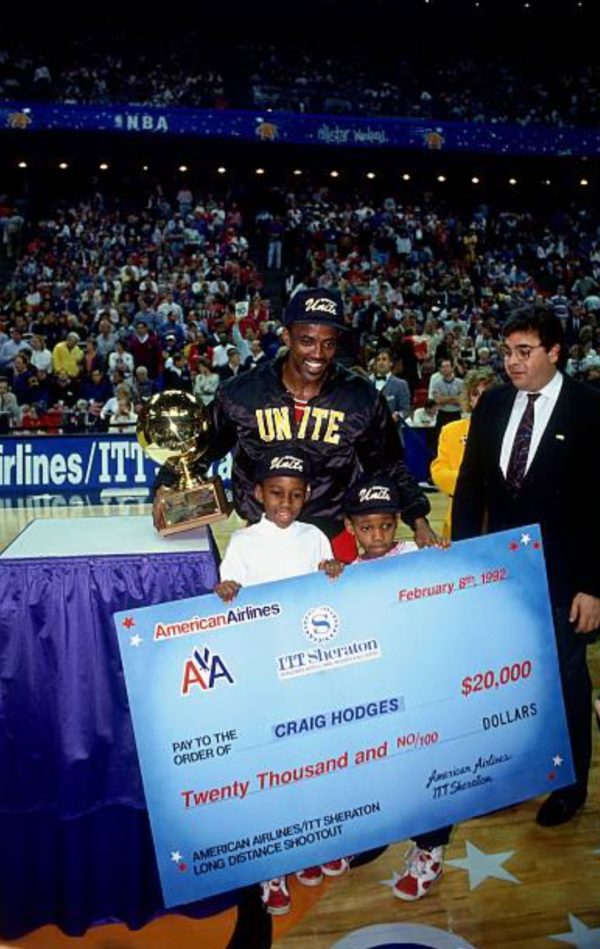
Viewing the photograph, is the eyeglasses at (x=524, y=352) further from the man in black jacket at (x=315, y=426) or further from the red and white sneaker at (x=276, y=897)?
the red and white sneaker at (x=276, y=897)

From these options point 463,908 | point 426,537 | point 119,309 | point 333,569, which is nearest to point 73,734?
point 333,569

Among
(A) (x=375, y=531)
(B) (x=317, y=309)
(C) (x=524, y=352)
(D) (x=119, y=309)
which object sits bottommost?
(A) (x=375, y=531)

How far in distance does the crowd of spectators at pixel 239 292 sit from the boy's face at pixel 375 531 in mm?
7388

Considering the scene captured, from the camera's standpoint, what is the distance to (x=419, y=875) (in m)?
3.07

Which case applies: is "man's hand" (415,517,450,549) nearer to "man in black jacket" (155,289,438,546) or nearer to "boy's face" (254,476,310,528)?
"man in black jacket" (155,289,438,546)

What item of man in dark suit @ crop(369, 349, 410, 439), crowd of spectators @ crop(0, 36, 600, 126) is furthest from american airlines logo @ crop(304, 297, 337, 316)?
crowd of spectators @ crop(0, 36, 600, 126)

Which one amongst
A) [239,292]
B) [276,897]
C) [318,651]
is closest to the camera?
[318,651]

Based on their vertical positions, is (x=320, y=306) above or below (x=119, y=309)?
below

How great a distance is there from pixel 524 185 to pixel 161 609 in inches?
1079

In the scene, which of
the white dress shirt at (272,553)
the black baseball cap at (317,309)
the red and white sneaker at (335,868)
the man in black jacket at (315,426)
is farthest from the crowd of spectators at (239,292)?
the red and white sneaker at (335,868)

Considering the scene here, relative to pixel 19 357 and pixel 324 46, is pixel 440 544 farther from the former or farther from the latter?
pixel 324 46

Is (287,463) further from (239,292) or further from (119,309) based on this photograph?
(239,292)

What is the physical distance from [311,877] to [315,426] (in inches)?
64.0

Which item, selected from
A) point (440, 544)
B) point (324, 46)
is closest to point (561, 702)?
point (440, 544)
